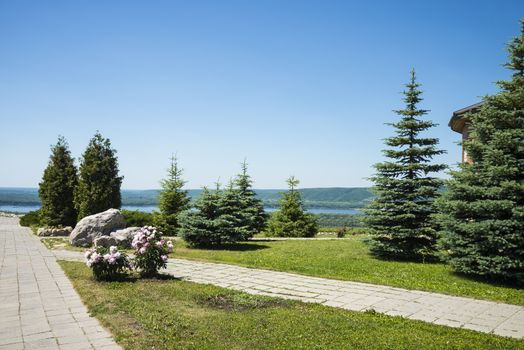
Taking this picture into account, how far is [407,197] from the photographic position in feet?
43.1

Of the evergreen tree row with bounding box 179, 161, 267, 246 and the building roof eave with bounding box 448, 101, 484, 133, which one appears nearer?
the building roof eave with bounding box 448, 101, 484, 133

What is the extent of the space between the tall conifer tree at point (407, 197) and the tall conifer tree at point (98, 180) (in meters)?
14.2

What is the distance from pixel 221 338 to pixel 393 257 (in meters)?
9.59

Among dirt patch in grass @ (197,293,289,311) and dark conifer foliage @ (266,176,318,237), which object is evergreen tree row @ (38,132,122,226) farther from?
dirt patch in grass @ (197,293,289,311)

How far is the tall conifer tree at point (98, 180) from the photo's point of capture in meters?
20.7

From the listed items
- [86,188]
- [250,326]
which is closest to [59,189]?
[86,188]

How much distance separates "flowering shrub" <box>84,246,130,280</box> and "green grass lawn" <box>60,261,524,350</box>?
46.9 inches

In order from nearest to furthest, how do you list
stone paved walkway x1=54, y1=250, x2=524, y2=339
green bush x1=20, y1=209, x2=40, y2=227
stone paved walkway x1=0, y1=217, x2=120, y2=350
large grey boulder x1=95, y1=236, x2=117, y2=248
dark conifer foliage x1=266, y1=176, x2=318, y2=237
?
1. stone paved walkway x1=0, y1=217, x2=120, y2=350
2. stone paved walkway x1=54, y1=250, x2=524, y2=339
3. large grey boulder x1=95, y1=236, x2=117, y2=248
4. dark conifer foliage x1=266, y1=176, x2=318, y2=237
5. green bush x1=20, y1=209, x2=40, y2=227

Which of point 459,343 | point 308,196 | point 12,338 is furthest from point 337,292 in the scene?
point 308,196

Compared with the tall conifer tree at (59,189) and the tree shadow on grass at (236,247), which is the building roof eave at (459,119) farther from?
the tall conifer tree at (59,189)

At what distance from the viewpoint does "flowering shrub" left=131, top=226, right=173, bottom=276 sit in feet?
31.7

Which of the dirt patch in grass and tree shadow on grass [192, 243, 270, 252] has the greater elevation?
the dirt patch in grass

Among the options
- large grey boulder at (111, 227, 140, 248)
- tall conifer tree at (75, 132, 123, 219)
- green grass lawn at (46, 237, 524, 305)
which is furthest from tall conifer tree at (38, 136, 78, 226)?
large grey boulder at (111, 227, 140, 248)

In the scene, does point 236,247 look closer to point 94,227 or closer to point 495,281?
point 94,227
